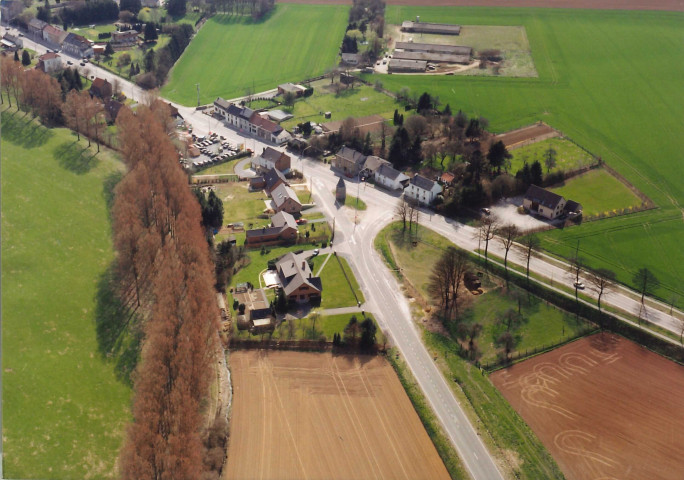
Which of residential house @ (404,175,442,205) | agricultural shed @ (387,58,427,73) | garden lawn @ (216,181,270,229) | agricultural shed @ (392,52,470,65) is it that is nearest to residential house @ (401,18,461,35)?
agricultural shed @ (392,52,470,65)

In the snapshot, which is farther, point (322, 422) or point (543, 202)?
point (543, 202)

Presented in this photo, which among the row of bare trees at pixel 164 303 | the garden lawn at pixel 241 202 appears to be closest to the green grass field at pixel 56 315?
the row of bare trees at pixel 164 303

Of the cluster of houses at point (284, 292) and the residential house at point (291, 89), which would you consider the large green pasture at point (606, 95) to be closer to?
the residential house at point (291, 89)

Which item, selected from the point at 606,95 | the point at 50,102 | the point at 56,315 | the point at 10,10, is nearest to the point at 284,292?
the point at 56,315

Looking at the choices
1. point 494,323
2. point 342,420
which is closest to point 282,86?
point 494,323

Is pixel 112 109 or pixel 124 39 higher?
pixel 124 39

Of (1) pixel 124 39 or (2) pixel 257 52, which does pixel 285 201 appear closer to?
(2) pixel 257 52

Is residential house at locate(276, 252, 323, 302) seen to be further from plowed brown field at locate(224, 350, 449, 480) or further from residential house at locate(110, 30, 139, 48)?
residential house at locate(110, 30, 139, 48)
